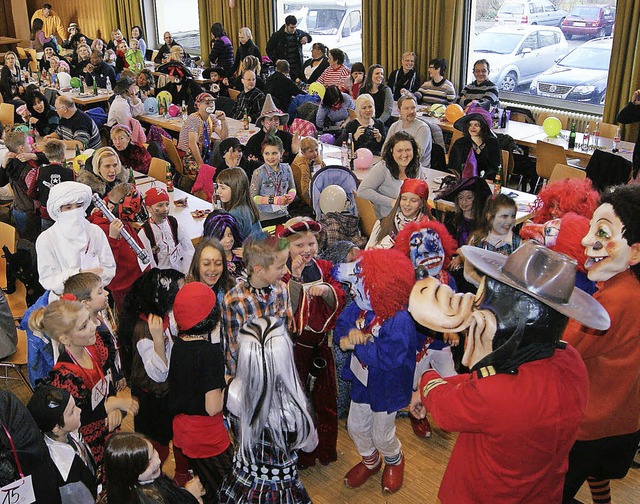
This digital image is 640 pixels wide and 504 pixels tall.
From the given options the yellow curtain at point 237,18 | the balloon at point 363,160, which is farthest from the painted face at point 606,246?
the yellow curtain at point 237,18

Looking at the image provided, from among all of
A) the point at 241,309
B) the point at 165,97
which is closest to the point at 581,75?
the point at 165,97

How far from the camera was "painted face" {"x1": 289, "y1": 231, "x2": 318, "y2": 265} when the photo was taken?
3.40 metres

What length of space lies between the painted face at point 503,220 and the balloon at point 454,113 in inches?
161

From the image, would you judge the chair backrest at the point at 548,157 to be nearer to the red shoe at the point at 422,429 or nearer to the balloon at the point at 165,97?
the red shoe at the point at 422,429

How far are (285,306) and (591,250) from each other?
4.55 feet

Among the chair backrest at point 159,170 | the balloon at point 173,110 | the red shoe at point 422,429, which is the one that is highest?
the balloon at point 173,110

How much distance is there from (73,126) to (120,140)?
1.34m

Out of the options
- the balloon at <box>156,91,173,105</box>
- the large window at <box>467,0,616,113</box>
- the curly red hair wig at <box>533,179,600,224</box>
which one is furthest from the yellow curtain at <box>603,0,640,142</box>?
the balloon at <box>156,91,173,105</box>

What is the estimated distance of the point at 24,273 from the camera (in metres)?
4.32

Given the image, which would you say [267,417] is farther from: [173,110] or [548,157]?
[173,110]

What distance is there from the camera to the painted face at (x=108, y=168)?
493cm

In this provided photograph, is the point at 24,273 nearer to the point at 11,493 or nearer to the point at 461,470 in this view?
the point at 11,493

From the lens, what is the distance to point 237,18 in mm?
13367

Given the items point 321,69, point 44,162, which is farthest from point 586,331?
point 321,69
